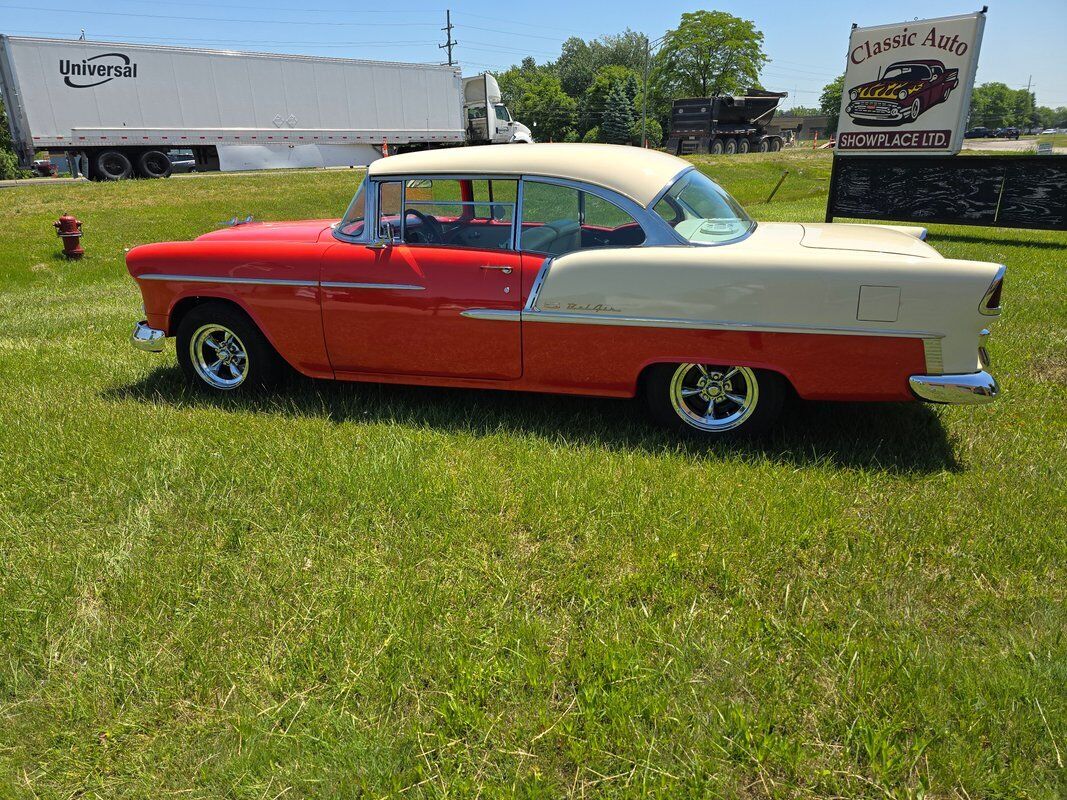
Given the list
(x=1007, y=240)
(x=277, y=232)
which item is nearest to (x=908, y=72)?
(x=1007, y=240)

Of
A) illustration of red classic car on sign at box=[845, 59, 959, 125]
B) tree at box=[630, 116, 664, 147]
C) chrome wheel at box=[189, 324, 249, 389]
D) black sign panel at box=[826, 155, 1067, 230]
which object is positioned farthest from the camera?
tree at box=[630, 116, 664, 147]

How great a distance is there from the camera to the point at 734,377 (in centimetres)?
394

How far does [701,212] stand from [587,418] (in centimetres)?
132

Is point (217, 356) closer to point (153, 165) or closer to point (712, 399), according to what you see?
point (712, 399)

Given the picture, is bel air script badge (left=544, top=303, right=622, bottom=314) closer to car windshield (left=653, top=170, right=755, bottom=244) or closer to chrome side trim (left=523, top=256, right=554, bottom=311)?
chrome side trim (left=523, top=256, right=554, bottom=311)

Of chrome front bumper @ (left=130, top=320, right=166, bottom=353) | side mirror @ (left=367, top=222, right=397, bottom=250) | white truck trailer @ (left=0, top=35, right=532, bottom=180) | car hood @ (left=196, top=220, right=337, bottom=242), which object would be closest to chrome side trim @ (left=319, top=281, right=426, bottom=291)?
side mirror @ (left=367, top=222, right=397, bottom=250)

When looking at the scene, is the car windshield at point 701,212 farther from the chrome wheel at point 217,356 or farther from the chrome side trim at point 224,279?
the chrome wheel at point 217,356

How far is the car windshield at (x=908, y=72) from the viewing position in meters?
11.4

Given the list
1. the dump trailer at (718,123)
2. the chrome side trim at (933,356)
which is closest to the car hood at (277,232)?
the chrome side trim at (933,356)

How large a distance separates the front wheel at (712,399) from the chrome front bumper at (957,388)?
64 cm

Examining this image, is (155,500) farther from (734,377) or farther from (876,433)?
(876,433)

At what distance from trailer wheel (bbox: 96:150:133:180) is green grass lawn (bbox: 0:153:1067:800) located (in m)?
20.0

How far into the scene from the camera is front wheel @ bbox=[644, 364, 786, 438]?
12.7 ft

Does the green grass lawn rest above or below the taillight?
below
